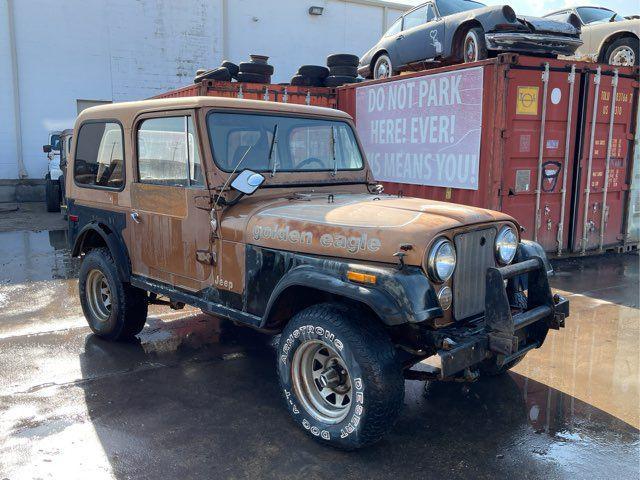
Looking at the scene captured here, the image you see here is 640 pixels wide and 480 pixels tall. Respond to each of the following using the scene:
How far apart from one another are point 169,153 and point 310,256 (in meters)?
1.56

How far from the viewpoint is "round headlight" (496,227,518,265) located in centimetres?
342

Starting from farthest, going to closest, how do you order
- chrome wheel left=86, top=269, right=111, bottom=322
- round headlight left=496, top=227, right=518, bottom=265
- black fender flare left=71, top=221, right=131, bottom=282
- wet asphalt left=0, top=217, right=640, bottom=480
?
1. chrome wheel left=86, top=269, right=111, bottom=322
2. black fender flare left=71, top=221, right=131, bottom=282
3. round headlight left=496, top=227, right=518, bottom=265
4. wet asphalt left=0, top=217, right=640, bottom=480

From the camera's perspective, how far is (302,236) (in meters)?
3.30

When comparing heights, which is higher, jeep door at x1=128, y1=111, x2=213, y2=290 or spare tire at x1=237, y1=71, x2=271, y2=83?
spare tire at x1=237, y1=71, x2=271, y2=83

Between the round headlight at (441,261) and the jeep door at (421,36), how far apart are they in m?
7.16

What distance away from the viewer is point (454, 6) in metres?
9.68

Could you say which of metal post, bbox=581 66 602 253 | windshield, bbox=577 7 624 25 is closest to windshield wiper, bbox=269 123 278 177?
metal post, bbox=581 66 602 253

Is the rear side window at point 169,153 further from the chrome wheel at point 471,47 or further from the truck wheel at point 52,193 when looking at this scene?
the truck wheel at point 52,193

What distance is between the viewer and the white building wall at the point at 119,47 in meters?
17.0

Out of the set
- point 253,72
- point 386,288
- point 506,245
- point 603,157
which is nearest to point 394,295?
Result: point 386,288

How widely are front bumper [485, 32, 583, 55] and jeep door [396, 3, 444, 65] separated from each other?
5.08 ft

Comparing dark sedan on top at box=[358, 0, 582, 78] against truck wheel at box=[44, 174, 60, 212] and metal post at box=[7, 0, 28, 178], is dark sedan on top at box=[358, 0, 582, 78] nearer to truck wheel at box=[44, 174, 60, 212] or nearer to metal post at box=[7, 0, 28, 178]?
truck wheel at box=[44, 174, 60, 212]

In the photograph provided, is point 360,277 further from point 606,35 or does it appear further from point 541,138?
point 606,35

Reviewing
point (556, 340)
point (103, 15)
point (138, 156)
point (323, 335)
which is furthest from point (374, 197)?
point (103, 15)
